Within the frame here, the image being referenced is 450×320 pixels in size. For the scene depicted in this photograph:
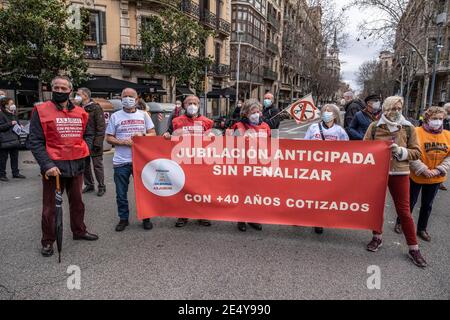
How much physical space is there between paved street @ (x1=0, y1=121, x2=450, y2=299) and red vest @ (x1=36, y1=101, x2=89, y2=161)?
117 centimetres

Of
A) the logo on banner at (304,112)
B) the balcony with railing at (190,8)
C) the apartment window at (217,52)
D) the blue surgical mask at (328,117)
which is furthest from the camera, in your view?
the apartment window at (217,52)

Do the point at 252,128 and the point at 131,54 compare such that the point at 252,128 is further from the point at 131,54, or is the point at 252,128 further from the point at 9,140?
the point at 131,54

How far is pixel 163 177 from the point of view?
14.4 ft

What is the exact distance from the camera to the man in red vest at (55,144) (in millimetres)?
3592

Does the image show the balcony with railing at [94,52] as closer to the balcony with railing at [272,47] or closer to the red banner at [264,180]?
the red banner at [264,180]

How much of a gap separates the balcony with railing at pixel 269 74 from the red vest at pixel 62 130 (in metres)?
40.6

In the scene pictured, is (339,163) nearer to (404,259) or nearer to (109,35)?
(404,259)

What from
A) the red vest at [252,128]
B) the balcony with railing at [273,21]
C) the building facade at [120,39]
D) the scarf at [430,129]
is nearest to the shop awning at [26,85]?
the building facade at [120,39]

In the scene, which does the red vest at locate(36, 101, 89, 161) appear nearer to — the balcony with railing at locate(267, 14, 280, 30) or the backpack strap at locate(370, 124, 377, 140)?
the backpack strap at locate(370, 124, 377, 140)

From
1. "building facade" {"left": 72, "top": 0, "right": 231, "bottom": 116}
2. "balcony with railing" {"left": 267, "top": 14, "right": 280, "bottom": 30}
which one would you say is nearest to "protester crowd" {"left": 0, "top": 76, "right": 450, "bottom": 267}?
"building facade" {"left": 72, "top": 0, "right": 231, "bottom": 116}

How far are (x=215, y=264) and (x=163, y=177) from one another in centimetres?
141

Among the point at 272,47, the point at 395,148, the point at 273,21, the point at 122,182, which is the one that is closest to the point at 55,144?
the point at 122,182

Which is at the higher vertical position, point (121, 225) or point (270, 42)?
point (270, 42)

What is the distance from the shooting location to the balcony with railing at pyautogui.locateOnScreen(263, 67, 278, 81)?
140 ft
